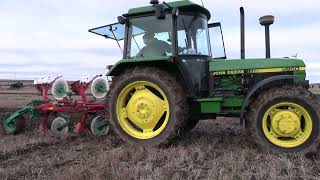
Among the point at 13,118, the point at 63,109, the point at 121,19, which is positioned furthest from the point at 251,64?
the point at 13,118

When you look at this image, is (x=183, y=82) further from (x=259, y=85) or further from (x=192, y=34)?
(x=259, y=85)

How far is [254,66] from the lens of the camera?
7.20 metres

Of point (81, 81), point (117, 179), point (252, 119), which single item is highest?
point (81, 81)

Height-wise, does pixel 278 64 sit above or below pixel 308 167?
above

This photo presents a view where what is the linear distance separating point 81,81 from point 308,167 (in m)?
5.83

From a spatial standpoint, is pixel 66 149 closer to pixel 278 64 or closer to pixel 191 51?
pixel 191 51

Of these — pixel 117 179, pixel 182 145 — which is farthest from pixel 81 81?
pixel 117 179

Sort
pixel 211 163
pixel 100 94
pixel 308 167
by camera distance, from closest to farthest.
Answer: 1. pixel 308 167
2. pixel 211 163
3. pixel 100 94

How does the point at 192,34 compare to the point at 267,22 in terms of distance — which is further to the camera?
the point at 192,34

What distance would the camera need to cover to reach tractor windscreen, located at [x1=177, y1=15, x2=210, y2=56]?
23.9 ft

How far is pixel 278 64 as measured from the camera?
7.03 m

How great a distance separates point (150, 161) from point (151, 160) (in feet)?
0.15

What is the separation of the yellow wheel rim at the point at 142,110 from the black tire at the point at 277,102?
1.36m

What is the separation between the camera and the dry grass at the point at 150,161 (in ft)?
16.7
